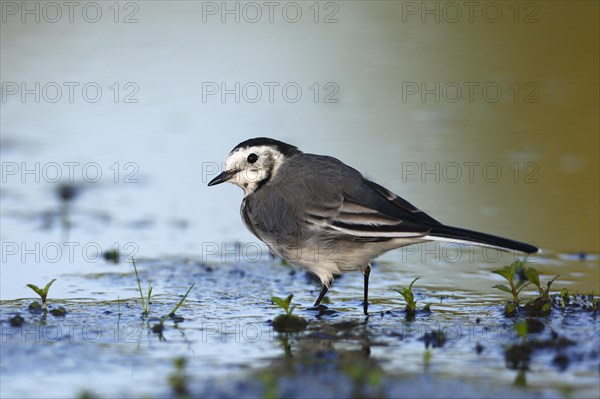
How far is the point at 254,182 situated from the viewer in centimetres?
909

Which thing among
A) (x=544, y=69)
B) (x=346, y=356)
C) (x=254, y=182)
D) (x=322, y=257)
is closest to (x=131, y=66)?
(x=544, y=69)

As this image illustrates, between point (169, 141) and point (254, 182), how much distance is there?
409 centimetres

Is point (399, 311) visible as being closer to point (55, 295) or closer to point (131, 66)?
point (55, 295)

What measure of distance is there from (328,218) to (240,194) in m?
3.93

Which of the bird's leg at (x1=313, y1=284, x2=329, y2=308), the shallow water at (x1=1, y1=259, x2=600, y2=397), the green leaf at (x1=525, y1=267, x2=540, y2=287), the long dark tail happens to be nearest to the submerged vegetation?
the green leaf at (x1=525, y1=267, x2=540, y2=287)

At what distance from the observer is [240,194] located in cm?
1194

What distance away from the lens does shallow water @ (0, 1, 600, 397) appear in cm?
648

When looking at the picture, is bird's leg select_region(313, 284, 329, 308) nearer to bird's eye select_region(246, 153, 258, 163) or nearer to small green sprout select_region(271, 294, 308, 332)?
small green sprout select_region(271, 294, 308, 332)

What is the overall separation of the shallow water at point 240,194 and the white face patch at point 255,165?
87 cm

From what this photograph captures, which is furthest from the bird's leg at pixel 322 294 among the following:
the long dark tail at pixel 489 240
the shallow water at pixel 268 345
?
the long dark tail at pixel 489 240

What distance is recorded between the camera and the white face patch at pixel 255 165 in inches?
356

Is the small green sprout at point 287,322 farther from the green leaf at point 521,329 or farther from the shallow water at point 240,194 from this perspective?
the green leaf at point 521,329

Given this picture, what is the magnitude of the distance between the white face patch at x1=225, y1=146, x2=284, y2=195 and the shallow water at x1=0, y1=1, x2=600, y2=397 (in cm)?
87

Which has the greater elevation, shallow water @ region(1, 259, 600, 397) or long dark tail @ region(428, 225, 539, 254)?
long dark tail @ region(428, 225, 539, 254)
